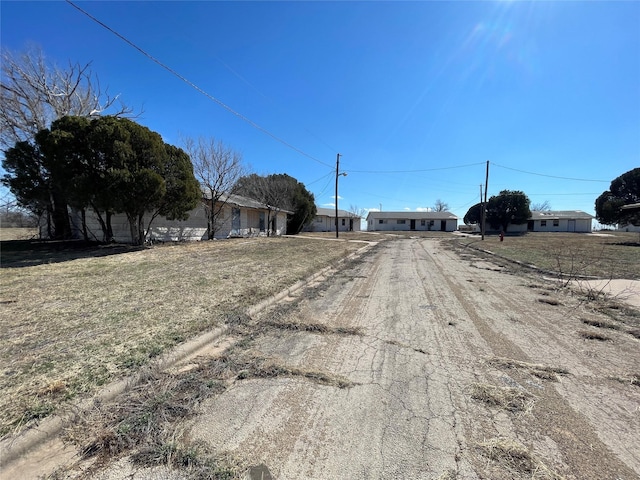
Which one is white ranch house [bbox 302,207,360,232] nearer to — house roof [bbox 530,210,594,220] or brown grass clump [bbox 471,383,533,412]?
house roof [bbox 530,210,594,220]

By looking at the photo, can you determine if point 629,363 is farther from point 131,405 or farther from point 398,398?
point 131,405

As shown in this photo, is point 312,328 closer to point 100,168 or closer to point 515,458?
point 515,458

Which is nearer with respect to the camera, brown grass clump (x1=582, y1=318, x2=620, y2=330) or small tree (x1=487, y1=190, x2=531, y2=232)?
brown grass clump (x1=582, y1=318, x2=620, y2=330)

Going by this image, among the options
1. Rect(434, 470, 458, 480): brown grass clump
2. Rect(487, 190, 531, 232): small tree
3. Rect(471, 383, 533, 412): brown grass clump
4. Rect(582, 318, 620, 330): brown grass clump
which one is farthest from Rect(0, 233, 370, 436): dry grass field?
Rect(487, 190, 531, 232): small tree

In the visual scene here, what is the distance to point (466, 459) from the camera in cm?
213

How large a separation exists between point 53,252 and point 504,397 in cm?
1603

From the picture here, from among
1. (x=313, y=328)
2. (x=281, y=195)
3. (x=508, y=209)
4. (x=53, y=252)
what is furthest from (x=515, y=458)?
(x=508, y=209)

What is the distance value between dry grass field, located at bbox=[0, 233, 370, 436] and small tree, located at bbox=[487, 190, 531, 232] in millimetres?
49219

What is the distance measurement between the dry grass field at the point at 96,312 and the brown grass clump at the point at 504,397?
3525 mm

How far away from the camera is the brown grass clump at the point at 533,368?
332 cm

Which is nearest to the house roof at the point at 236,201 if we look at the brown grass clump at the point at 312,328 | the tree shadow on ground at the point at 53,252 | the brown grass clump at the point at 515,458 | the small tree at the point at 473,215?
the tree shadow on ground at the point at 53,252

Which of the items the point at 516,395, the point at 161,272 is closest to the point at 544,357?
the point at 516,395

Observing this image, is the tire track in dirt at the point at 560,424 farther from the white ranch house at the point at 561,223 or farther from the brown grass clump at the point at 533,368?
the white ranch house at the point at 561,223

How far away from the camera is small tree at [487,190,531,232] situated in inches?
1909
